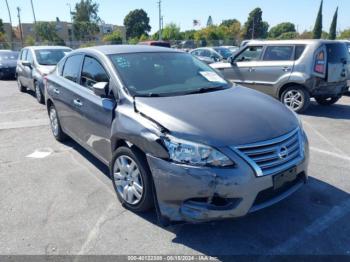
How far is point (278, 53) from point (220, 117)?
230 inches

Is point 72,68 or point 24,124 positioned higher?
point 72,68

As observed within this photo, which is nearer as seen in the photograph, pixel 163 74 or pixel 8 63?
pixel 163 74

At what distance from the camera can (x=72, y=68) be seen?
16.0 feet

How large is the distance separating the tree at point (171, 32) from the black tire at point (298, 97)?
209 feet

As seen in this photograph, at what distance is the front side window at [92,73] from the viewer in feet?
12.8

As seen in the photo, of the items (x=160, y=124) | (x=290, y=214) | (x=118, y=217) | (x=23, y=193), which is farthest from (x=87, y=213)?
(x=290, y=214)

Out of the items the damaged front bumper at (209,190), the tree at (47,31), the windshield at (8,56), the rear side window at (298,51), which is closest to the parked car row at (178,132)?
the damaged front bumper at (209,190)

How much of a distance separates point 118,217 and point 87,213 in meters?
0.36

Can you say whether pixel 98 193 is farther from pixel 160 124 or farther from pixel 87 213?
pixel 160 124

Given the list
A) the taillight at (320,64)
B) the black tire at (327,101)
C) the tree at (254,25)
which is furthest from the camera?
the tree at (254,25)

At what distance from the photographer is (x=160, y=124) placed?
9.60 feet

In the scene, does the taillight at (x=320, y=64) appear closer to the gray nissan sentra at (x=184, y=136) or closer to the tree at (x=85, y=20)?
the gray nissan sentra at (x=184, y=136)

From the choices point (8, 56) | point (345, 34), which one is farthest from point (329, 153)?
point (345, 34)

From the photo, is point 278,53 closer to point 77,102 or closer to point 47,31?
point 77,102
